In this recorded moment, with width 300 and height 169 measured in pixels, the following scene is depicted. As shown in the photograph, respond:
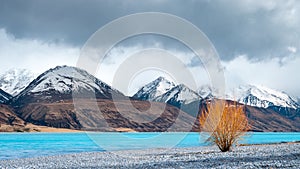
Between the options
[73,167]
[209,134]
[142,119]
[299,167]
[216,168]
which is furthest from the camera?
[142,119]

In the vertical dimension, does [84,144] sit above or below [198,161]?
above

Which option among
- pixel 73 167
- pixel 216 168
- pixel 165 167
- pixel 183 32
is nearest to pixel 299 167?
pixel 216 168

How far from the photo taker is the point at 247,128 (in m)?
30.6

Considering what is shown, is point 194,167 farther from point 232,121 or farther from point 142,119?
point 142,119

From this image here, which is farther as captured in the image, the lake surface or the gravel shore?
the lake surface

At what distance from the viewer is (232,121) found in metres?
30.3

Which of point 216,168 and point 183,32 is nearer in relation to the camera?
point 183,32

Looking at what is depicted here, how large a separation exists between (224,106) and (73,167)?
11.8 meters

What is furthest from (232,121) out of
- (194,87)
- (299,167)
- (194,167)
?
(194,87)

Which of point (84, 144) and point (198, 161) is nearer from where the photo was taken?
point (198, 161)

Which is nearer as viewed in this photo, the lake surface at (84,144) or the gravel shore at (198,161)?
the gravel shore at (198,161)

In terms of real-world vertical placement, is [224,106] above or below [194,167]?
above

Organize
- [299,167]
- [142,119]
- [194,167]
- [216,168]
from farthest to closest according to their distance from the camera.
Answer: [142,119], [194,167], [216,168], [299,167]

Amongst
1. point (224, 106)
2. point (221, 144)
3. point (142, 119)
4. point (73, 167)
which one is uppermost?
point (142, 119)
